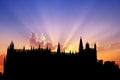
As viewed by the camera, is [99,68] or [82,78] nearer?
[82,78]

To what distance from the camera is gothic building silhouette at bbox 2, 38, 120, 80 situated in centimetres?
8425

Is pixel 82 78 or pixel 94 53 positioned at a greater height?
pixel 94 53

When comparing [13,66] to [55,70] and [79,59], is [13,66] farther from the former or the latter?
[79,59]

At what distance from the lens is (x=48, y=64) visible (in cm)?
8644

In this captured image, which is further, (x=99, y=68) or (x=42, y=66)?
(x=99, y=68)

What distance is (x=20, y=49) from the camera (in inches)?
3374

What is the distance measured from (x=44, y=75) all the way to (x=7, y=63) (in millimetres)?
12602

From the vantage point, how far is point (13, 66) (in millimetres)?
84250

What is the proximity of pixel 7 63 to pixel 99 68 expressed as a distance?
108 feet

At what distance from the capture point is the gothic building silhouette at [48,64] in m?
84.2

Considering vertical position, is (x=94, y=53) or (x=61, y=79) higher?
(x=94, y=53)

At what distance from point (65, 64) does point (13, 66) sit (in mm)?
17192

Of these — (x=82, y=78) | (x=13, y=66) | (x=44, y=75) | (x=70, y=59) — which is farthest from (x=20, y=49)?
(x=82, y=78)

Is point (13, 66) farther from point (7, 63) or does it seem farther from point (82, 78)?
point (82, 78)
